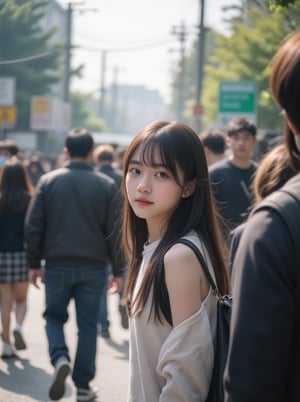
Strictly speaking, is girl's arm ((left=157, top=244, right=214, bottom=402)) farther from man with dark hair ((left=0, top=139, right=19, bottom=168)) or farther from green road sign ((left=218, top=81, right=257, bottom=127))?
green road sign ((left=218, top=81, right=257, bottom=127))

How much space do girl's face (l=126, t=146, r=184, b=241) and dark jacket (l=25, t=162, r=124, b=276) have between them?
3345 mm

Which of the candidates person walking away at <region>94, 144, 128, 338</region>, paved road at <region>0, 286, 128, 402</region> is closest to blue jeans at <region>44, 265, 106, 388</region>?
paved road at <region>0, 286, 128, 402</region>

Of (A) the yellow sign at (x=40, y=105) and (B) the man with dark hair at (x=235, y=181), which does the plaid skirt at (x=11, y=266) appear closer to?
(B) the man with dark hair at (x=235, y=181)

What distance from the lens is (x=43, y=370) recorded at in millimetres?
7629

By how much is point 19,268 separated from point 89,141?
1.90 m

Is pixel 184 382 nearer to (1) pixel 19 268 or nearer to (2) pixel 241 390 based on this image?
(2) pixel 241 390

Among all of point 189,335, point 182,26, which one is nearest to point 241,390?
point 189,335

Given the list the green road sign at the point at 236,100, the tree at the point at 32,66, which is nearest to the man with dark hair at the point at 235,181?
the green road sign at the point at 236,100

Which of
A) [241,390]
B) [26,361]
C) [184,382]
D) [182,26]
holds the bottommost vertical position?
[26,361]

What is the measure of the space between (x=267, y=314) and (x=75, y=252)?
4.53 meters

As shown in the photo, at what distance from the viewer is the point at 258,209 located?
209cm

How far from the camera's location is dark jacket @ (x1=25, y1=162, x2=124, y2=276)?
6516 mm

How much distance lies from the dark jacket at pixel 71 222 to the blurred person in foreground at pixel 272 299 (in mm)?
4400

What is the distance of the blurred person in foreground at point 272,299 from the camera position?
2027 mm
